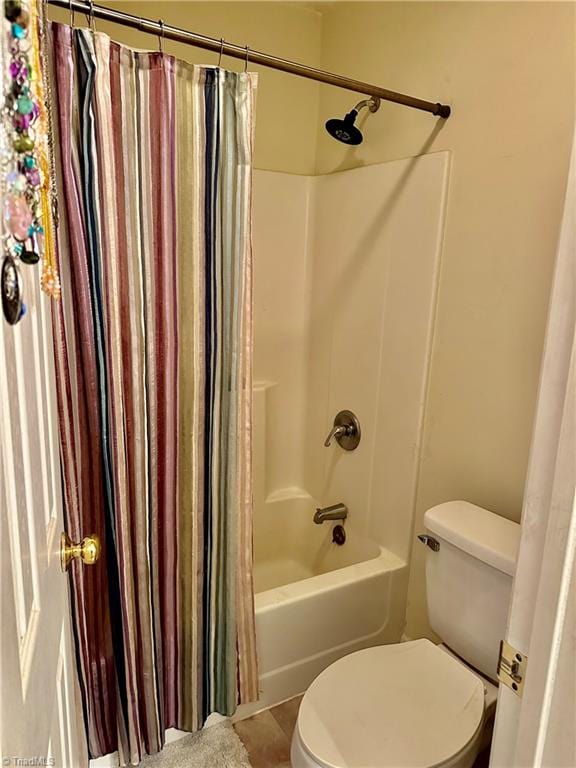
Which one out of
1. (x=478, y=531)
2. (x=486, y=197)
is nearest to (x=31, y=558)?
(x=478, y=531)

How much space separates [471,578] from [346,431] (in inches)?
31.6

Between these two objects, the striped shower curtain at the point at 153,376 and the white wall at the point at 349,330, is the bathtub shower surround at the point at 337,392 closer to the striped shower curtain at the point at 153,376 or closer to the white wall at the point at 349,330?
the white wall at the point at 349,330

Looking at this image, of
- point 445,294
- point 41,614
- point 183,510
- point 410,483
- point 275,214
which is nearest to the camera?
point 41,614

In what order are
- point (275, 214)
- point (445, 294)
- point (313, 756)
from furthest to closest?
point (275, 214), point (445, 294), point (313, 756)

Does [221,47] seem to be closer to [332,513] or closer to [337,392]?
[337,392]

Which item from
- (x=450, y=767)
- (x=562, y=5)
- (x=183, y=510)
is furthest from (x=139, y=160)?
(x=450, y=767)

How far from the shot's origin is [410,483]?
1769 mm

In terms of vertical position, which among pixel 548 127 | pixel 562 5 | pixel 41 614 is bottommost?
pixel 41 614

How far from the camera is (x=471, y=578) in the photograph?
1.34 m

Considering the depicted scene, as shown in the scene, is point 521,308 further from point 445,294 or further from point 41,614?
point 41,614

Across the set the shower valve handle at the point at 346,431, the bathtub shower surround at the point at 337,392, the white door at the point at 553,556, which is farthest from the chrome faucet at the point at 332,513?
the white door at the point at 553,556

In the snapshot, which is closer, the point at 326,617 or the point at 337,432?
the point at 326,617

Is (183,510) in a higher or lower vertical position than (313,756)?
higher

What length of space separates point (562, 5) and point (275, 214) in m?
1.16
